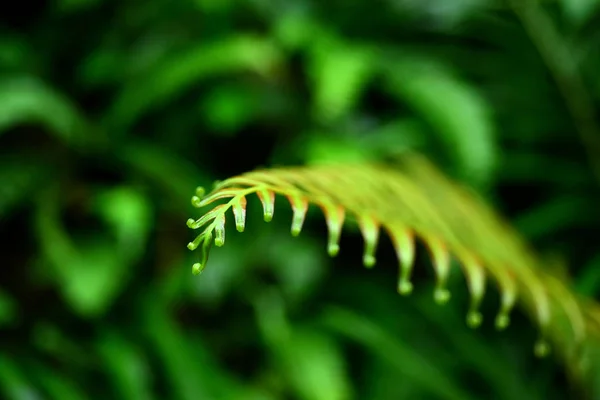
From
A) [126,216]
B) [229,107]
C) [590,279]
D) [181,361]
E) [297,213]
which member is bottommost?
[181,361]

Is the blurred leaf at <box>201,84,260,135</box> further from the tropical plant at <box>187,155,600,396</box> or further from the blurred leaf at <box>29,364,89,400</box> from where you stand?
the blurred leaf at <box>29,364,89,400</box>

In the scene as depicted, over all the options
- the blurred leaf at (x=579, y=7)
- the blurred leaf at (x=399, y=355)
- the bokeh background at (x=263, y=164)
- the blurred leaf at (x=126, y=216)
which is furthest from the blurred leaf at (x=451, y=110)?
the blurred leaf at (x=126, y=216)

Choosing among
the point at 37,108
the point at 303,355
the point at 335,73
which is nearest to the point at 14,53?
the point at 37,108

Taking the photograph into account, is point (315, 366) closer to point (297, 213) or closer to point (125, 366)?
point (125, 366)

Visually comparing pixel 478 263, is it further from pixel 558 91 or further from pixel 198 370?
pixel 558 91

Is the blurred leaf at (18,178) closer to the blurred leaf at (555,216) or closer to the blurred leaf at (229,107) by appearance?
the blurred leaf at (229,107)

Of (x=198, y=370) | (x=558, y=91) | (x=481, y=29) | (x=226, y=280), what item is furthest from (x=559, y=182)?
(x=198, y=370)
